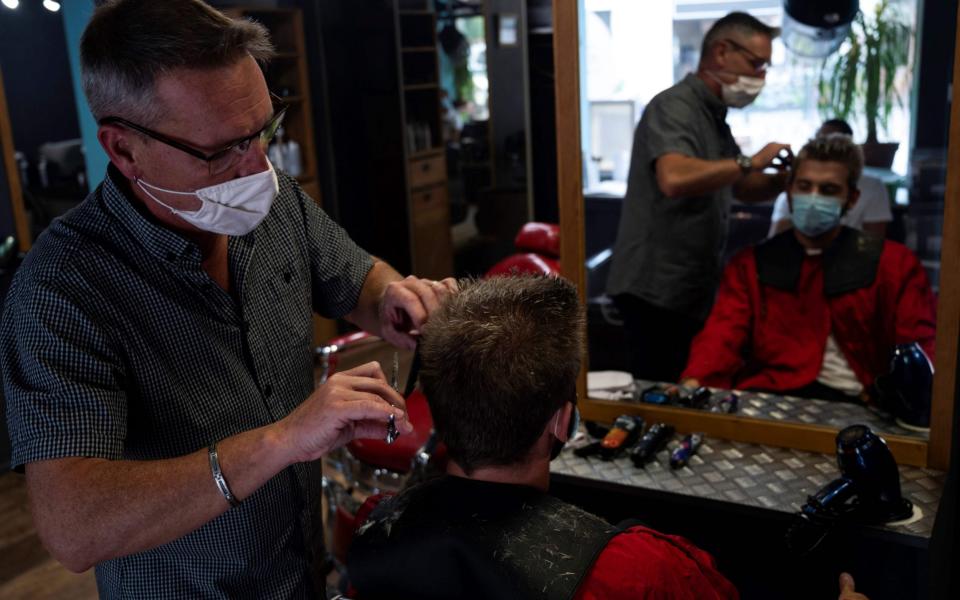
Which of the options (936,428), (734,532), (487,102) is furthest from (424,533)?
(487,102)

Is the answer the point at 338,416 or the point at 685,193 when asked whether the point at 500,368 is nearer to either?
the point at 338,416

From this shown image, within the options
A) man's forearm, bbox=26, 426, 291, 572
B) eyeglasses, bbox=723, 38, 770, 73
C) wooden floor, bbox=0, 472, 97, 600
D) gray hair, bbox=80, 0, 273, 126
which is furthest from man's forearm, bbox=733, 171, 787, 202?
wooden floor, bbox=0, 472, 97, 600

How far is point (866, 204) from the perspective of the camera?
212cm

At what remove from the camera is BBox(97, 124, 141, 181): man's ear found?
1.23 meters

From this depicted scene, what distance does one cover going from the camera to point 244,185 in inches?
51.7

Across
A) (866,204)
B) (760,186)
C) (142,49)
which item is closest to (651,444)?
(760,186)

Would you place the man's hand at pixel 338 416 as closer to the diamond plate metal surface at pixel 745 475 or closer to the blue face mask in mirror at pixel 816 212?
the diamond plate metal surface at pixel 745 475

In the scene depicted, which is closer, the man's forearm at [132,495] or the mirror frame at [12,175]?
the man's forearm at [132,495]

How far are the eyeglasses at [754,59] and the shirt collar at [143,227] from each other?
1.43m

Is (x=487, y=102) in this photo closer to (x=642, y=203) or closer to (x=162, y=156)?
(x=642, y=203)

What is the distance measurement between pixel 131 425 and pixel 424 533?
1.48 ft

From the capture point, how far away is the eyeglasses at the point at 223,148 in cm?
122

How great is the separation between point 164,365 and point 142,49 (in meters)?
0.44

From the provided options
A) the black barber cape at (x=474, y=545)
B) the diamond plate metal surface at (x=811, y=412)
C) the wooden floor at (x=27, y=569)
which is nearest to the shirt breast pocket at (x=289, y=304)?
the black barber cape at (x=474, y=545)
